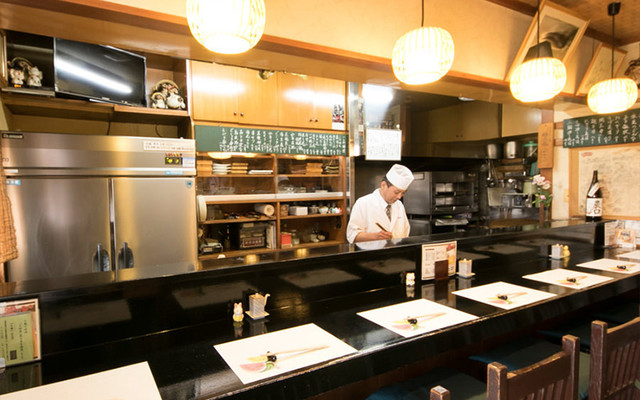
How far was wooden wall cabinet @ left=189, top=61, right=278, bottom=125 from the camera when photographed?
378 centimetres

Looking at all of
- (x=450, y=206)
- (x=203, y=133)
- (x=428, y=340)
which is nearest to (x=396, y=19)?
(x=428, y=340)

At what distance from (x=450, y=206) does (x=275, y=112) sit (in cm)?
308

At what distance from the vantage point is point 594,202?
342cm

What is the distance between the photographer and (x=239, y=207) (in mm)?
4398

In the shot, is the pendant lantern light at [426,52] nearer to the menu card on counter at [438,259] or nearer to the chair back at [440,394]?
the menu card on counter at [438,259]

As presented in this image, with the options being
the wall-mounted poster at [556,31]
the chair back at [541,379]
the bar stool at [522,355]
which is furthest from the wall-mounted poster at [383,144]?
the chair back at [541,379]

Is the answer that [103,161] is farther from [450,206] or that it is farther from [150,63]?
[450,206]

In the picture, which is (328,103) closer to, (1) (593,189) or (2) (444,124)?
(2) (444,124)

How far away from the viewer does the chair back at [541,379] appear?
100 cm

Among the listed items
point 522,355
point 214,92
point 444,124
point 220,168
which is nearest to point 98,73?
point 214,92

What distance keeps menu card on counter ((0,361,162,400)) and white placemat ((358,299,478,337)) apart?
89cm

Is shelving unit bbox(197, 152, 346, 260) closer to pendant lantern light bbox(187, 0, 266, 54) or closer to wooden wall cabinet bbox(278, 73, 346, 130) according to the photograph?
wooden wall cabinet bbox(278, 73, 346, 130)

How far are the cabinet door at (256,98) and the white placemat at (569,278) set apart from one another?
3086mm

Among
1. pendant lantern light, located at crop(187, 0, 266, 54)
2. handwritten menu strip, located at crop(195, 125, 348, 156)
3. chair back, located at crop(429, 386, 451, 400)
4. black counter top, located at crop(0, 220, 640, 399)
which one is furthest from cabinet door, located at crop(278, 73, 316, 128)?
chair back, located at crop(429, 386, 451, 400)
